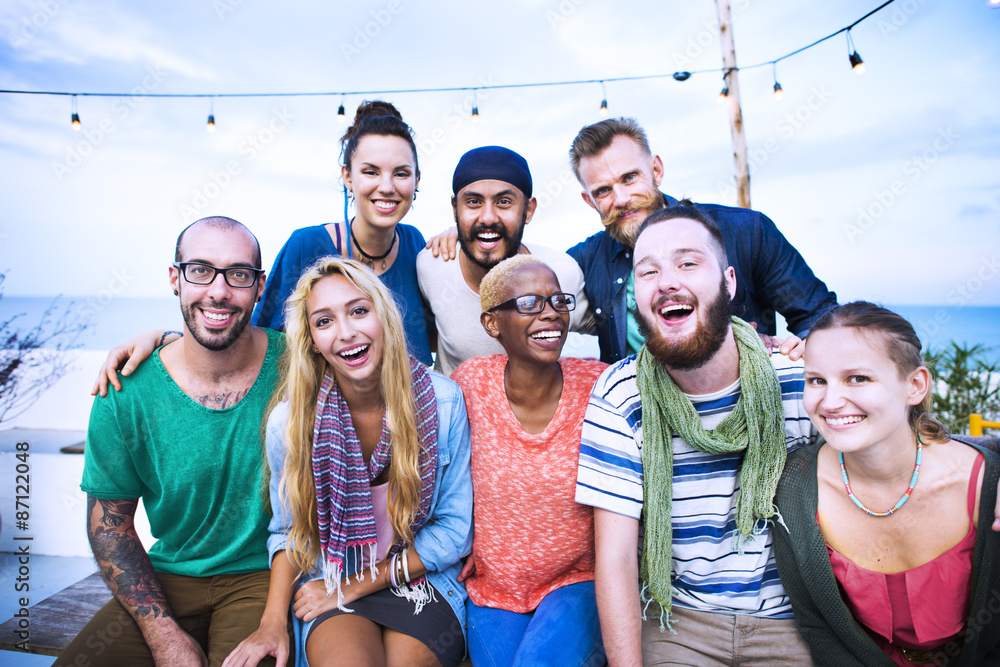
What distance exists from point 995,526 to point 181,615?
126 inches

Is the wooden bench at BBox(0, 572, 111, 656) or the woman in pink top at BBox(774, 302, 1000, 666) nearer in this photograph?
the woman in pink top at BBox(774, 302, 1000, 666)

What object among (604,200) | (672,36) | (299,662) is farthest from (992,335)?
(299,662)

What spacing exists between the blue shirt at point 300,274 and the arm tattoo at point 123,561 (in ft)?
3.91

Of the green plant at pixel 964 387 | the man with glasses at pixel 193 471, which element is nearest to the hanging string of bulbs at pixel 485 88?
the green plant at pixel 964 387

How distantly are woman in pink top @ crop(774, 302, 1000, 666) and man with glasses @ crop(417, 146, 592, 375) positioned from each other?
159cm

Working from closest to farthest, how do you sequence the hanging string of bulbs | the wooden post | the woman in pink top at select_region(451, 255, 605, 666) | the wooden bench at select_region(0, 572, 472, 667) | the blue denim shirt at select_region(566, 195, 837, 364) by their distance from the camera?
1. the woman in pink top at select_region(451, 255, 605, 666)
2. the wooden bench at select_region(0, 572, 472, 667)
3. the blue denim shirt at select_region(566, 195, 837, 364)
4. the hanging string of bulbs
5. the wooden post

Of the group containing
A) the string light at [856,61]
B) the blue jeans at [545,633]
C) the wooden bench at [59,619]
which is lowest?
the wooden bench at [59,619]

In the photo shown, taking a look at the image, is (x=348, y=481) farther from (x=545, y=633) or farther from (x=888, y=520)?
A: (x=888, y=520)

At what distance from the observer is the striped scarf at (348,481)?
2.21 metres

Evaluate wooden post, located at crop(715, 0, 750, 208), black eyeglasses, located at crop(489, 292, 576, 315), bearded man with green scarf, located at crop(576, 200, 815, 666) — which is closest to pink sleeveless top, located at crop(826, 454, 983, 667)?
bearded man with green scarf, located at crop(576, 200, 815, 666)

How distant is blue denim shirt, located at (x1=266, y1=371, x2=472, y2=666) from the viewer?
2299 millimetres

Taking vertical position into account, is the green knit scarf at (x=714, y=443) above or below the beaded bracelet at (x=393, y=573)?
above

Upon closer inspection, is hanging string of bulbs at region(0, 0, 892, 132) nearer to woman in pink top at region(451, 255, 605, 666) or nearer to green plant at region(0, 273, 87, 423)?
green plant at region(0, 273, 87, 423)

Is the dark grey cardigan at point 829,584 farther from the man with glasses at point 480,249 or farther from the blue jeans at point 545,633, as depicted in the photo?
the man with glasses at point 480,249
